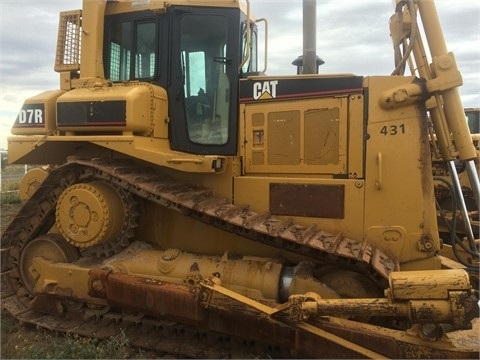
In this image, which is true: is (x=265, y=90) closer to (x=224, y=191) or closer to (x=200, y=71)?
(x=200, y=71)

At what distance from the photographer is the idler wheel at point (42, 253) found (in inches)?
185

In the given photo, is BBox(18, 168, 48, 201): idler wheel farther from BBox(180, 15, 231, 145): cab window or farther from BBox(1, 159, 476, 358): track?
BBox(180, 15, 231, 145): cab window

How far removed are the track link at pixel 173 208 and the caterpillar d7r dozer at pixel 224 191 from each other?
0.02 m

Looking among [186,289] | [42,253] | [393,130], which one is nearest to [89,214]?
[42,253]

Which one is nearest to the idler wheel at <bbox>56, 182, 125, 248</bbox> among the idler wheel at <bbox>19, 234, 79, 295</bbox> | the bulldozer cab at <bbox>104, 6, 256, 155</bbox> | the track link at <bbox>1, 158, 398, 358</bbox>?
the track link at <bbox>1, 158, 398, 358</bbox>

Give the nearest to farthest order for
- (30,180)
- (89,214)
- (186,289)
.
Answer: (186,289), (89,214), (30,180)

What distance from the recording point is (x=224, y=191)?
15.1 ft

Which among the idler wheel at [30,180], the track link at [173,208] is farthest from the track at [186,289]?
the idler wheel at [30,180]

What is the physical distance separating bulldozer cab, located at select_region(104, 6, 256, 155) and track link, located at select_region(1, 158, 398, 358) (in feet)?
1.82

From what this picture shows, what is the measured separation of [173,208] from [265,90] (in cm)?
150

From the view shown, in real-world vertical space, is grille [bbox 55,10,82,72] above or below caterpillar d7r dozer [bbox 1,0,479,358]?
above

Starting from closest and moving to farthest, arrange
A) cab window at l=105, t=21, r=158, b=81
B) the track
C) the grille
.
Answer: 1. the track
2. cab window at l=105, t=21, r=158, b=81
3. the grille

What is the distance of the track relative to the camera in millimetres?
3650

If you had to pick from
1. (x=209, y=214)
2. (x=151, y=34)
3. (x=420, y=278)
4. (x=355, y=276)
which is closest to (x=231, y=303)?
(x=209, y=214)
